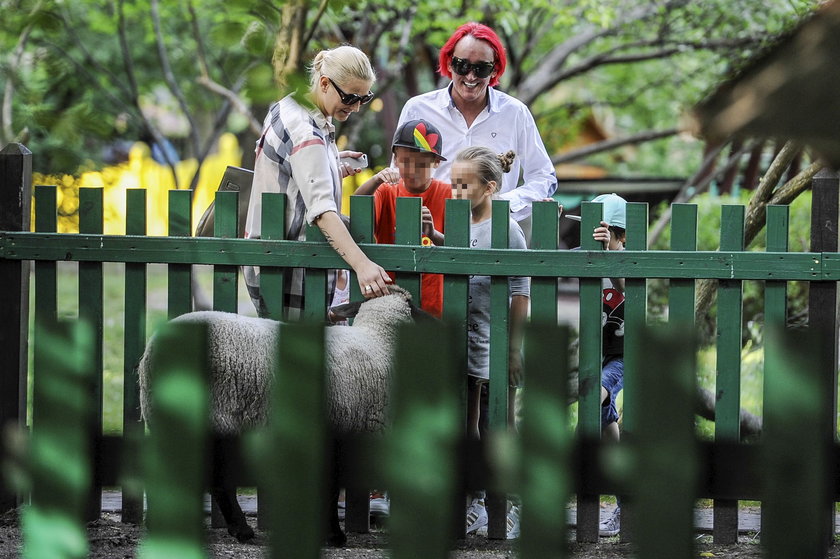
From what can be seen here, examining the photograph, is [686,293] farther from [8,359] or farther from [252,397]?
[8,359]

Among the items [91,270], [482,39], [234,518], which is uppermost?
[482,39]

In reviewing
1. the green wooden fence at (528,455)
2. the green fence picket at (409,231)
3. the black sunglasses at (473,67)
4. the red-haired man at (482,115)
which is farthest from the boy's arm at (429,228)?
the green wooden fence at (528,455)

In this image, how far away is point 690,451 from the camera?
167 centimetres

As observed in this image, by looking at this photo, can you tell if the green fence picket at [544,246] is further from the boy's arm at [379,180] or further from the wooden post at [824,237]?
the wooden post at [824,237]

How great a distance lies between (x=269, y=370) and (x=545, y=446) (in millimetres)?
1860

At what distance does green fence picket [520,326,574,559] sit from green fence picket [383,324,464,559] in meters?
0.13

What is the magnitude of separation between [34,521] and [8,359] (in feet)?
7.37

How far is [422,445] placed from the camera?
1.74 metres

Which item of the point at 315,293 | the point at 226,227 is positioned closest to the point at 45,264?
the point at 226,227

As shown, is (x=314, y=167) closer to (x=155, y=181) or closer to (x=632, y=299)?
(x=632, y=299)

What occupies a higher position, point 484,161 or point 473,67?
point 473,67

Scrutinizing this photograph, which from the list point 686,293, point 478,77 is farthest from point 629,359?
point 478,77

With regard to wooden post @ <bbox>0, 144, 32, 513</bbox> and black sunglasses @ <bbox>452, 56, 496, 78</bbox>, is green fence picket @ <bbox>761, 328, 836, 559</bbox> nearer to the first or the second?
black sunglasses @ <bbox>452, 56, 496, 78</bbox>

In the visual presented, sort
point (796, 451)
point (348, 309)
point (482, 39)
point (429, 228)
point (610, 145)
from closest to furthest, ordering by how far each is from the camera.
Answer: point (796, 451)
point (348, 309)
point (429, 228)
point (482, 39)
point (610, 145)
